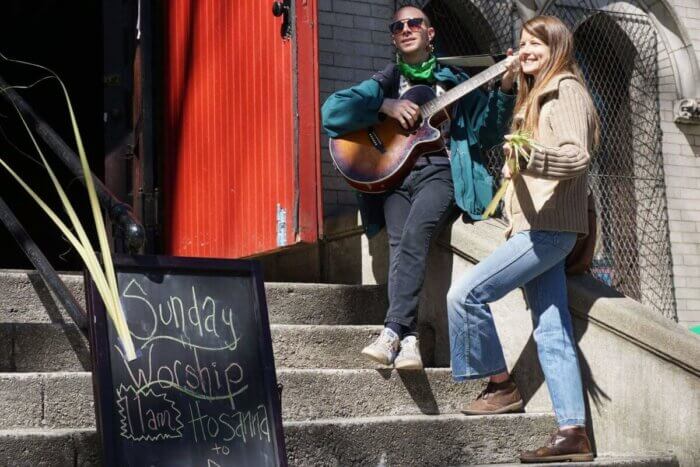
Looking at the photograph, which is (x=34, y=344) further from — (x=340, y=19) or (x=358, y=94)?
(x=340, y=19)

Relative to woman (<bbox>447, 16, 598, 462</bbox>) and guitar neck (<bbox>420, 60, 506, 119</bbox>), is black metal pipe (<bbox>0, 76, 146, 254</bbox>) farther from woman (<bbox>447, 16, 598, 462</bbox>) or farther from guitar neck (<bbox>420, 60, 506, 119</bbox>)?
guitar neck (<bbox>420, 60, 506, 119</bbox>)

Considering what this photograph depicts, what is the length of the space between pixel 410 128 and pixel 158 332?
6.62 feet

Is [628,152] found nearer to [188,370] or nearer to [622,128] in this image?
[622,128]

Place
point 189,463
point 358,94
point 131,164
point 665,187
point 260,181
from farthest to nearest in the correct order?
1. point 665,187
2. point 131,164
3. point 260,181
4. point 358,94
5. point 189,463

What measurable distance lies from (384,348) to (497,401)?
1.83 feet

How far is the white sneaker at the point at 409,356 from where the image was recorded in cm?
510

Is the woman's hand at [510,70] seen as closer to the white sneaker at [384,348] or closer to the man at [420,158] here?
the man at [420,158]

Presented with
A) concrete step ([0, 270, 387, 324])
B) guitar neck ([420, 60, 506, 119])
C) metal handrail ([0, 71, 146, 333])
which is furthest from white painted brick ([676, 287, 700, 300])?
metal handrail ([0, 71, 146, 333])

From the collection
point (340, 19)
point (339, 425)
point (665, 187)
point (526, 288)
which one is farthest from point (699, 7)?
point (339, 425)

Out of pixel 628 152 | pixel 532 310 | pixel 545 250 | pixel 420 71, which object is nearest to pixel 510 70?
pixel 420 71

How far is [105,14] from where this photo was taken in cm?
803

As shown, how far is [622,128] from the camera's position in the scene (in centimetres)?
924

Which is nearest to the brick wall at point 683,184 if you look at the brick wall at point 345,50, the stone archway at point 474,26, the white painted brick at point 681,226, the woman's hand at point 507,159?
the white painted brick at point 681,226

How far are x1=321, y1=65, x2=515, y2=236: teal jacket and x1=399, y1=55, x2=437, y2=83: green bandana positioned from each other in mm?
43
